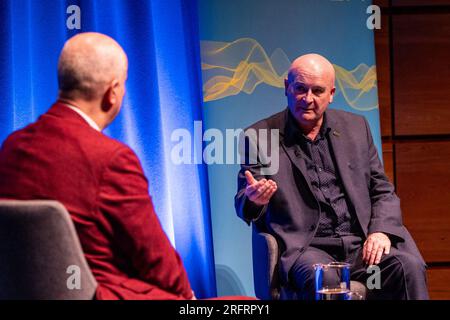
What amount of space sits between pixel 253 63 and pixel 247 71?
59mm

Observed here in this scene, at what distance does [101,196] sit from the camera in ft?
6.08

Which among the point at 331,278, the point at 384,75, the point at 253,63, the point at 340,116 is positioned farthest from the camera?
the point at 384,75

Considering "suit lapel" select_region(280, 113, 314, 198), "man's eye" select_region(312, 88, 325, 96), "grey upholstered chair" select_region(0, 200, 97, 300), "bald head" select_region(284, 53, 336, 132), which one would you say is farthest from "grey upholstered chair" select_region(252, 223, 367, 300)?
"grey upholstered chair" select_region(0, 200, 97, 300)

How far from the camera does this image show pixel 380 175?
3389 mm

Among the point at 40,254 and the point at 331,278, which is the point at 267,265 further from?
the point at 40,254

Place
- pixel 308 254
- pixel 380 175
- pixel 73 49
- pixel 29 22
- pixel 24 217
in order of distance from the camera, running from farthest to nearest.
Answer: pixel 29 22 < pixel 380 175 < pixel 308 254 < pixel 73 49 < pixel 24 217

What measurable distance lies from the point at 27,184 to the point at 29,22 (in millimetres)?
2138

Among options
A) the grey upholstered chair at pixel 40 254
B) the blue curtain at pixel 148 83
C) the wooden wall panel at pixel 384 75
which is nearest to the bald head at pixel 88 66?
the grey upholstered chair at pixel 40 254

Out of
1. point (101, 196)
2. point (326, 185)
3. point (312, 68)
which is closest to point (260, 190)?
point (326, 185)

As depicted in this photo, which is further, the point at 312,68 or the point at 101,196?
the point at 312,68

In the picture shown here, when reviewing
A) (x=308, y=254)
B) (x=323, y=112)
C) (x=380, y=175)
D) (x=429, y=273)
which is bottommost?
(x=429, y=273)

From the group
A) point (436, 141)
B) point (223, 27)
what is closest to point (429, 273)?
point (436, 141)

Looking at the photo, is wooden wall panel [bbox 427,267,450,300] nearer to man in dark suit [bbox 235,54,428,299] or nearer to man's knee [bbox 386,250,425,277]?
man in dark suit [bbox 235,54,428,299]

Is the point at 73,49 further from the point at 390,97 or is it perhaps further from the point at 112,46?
the point at 390,97
